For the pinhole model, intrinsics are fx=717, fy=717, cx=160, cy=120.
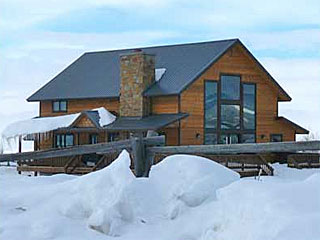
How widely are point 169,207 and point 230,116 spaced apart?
28.1m

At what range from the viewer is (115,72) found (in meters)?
37.6

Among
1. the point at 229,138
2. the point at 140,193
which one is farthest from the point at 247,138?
the point at 140,193

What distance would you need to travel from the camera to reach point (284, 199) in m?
6.04

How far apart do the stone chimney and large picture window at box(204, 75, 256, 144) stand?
2.83 metres

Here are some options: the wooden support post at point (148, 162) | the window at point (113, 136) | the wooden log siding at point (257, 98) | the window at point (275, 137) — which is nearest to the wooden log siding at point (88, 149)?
the wooden support post at point (148, 162)

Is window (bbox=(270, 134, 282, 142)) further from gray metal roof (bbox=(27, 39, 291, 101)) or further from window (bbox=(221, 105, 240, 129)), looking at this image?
window (bbox=(221, 105, 240, 129))

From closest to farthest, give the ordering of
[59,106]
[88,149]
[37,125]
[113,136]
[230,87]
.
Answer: [88,149]
[113,136]
[230,87]
[37,125]
[59,106]

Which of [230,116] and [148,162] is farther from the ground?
[148,162]

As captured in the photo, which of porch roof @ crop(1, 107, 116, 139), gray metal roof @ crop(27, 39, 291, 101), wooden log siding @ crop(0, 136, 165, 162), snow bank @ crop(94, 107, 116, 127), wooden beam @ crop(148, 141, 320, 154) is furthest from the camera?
porch roof @ crop(1, 107, 116, 139)

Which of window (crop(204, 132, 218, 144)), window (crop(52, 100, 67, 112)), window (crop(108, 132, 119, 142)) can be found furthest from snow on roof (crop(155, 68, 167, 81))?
window (crop(52, 100, 67, 112))

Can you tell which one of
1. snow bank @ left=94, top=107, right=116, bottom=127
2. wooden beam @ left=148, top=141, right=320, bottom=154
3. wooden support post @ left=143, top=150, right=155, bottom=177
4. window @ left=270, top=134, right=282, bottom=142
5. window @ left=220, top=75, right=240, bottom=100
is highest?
window @ left=220, top=75, right=240, bottom=100

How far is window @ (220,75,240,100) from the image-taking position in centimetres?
3450

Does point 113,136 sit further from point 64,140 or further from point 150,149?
point 150,149

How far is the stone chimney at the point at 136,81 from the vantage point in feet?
111
